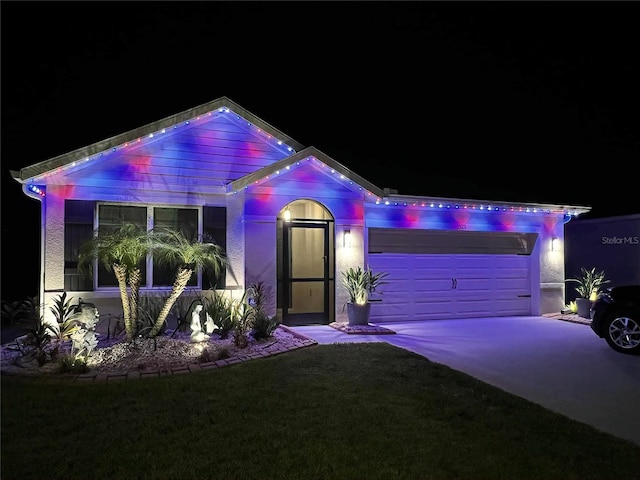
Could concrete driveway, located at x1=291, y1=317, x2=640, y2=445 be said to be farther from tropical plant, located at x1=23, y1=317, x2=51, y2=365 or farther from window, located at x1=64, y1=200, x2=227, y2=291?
tropical plant, located at x1=23, y1=317, x2=51, y2=365

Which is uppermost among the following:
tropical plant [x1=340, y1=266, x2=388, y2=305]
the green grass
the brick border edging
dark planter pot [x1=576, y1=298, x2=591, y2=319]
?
tropical plant [x1=340, y1=266, x2=388, y2=305]

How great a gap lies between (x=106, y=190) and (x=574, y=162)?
1122 inches

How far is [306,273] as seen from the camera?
11133 mm

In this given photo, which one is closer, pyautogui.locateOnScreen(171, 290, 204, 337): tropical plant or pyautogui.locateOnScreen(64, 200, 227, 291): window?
pyautogui.locateOnScreen(171, 290, 204, 337): tropical plant

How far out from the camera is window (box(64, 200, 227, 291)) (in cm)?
864

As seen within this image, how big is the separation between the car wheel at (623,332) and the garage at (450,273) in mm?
3886

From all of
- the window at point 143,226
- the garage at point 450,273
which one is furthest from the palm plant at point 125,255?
the garage at point 450,273

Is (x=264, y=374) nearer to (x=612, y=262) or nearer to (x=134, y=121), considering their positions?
(x=612, y=262)

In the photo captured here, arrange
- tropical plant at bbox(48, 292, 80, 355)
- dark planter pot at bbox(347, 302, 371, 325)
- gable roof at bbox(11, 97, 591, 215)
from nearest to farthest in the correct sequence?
tropical plant at bbox(48, 292, 80, 355), gable roof at bbox(11, 97, 591, 215), dark planter pot at bbox(347, 302, 371, 325)

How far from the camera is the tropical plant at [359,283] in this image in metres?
10.0

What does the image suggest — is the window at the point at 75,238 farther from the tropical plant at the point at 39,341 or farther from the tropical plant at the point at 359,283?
the tropical plant at the point at 359,283

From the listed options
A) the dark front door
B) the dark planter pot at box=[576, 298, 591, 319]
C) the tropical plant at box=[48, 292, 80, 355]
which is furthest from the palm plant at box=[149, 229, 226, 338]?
the dark planter pot at box=[576, 298, 591, 319]

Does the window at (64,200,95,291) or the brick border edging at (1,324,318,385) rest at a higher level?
the window at (64,200,95,291)

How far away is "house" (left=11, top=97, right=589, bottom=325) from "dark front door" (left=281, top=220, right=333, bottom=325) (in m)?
0.03
